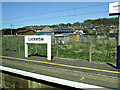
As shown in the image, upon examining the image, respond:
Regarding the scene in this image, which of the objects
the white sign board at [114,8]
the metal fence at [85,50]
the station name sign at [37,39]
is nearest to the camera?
the white sign board at [114,8]

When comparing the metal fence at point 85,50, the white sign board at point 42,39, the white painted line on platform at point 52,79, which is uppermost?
the white sign board at point 42,39

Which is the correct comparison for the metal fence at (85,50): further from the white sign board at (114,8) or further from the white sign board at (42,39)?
the white sign board at (114,8)

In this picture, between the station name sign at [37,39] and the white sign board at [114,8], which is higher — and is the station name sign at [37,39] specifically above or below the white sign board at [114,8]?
below

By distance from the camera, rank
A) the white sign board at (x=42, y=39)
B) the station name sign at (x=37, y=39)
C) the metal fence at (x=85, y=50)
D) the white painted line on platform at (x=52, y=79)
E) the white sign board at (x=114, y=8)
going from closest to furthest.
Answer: the white painted line on platform at (x=52, y=79)
the white sign board at (x=114, y=8)
the white sign board at (x=42, y=39)
the station name sign at (x=37, y=39)
the metal fence at (x=85, y=50)

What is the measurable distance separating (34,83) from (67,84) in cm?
206

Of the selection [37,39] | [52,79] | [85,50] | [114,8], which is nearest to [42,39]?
[37,39]

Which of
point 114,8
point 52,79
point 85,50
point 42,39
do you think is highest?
point 114,8

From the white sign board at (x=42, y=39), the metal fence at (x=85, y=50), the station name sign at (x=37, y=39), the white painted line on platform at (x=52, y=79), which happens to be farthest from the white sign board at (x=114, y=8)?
the station name sign at (x=37, y=39)

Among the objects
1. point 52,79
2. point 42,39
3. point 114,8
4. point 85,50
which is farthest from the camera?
point 85,50

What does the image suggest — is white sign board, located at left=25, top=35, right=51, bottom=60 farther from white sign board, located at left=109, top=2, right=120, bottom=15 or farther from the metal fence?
white sign board, located at left=109, top=2, right=120, bottom=15

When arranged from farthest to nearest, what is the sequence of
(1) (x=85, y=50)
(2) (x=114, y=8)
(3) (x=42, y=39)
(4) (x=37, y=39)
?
1. (1) (x=85, y=50)
2. (4) (x=37, y=39)
3. (3) (x=42, y=39)
4. (2) (x=114, y=8)

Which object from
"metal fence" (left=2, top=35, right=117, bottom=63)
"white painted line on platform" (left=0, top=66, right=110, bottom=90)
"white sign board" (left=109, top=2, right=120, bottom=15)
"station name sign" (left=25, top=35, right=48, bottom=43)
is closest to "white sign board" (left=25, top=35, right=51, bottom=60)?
"station name sign" (left=25, top=35, right=48, bottom=43)

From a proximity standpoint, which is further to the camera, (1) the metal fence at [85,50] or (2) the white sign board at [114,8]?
(1) the metal fence at [85,50]

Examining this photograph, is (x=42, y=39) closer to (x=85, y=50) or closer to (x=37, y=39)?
(x=37, y=39)
